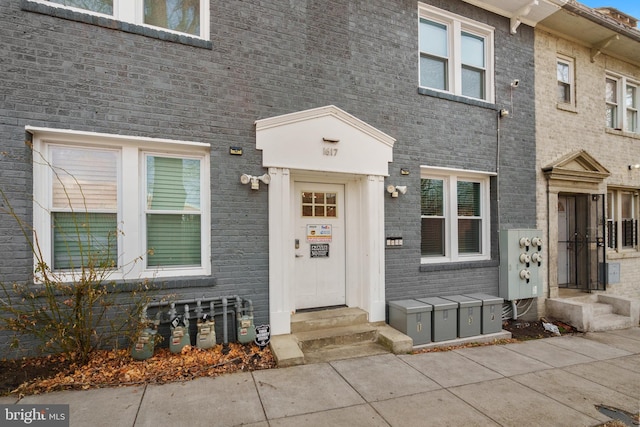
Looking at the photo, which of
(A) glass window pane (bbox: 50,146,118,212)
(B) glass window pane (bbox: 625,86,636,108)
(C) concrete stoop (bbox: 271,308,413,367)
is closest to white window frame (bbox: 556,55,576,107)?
(B) glass window pane (bbox: 625,86,636,108)

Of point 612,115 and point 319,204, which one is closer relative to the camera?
point 319,204

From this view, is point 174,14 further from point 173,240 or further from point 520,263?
point 520,263

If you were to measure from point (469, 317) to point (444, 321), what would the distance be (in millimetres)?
561

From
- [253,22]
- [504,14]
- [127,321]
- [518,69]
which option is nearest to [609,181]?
[518,69]

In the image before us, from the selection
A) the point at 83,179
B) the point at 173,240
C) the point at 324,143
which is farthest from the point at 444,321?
the point at 83,179

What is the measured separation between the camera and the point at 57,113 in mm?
3828

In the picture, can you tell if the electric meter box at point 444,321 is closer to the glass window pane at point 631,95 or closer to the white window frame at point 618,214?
the white window frame at point 618,214

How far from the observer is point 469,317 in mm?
5273

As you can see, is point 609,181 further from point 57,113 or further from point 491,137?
point 57,113

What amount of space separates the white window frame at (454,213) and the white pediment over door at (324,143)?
1163mm

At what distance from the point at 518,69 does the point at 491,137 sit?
1738 millimetres

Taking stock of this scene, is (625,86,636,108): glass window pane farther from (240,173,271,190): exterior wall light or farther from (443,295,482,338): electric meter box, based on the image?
(240,173,271,190): exterior wall light

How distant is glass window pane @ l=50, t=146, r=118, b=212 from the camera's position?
13.1ft

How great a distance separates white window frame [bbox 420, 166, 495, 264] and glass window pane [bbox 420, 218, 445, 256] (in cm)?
8
